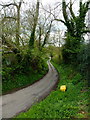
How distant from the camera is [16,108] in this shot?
7641 millimetres

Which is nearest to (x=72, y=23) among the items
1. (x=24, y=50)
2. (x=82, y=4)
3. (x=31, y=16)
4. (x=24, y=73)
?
(x=82, y=4)

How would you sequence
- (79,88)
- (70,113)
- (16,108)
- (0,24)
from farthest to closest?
(0,24), (79,88), (16,108), (70,113)

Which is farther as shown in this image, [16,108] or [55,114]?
[16,108]

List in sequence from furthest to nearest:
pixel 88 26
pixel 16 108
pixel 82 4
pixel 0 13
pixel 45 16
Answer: pixel 45 16, pixel 82 4, pixel 88 26, pixel 0 13, pixel 16 108

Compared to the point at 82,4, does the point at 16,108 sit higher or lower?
lower

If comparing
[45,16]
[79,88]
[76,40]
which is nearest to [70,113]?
[79,88]

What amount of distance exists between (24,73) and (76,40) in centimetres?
689

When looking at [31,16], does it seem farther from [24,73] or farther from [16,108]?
[16,108]

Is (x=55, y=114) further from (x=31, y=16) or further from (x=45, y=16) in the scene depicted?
(x=45, y=16)

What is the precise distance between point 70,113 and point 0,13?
1201 centimetres

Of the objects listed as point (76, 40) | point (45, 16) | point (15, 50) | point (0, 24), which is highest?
point (45, 16)

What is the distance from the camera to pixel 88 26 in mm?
15047

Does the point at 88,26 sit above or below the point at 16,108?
above

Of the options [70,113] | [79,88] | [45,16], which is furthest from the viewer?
[45,16]
